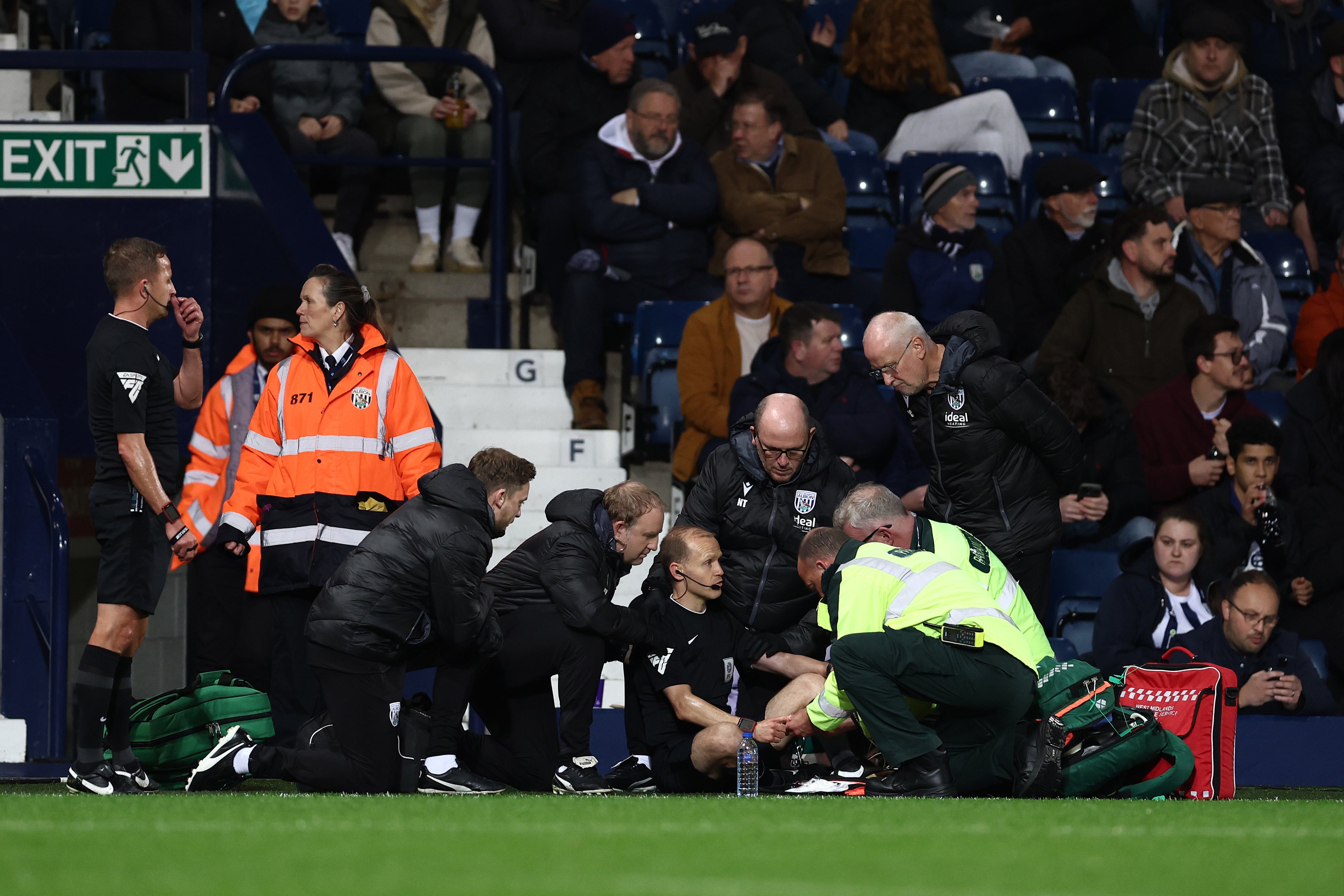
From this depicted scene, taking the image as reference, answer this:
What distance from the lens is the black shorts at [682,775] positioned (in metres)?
6.29

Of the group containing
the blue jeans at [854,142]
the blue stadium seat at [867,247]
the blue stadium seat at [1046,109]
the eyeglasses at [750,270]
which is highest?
the blue stadium seat at [1046,109]

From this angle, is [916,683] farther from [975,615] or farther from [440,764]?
[440,764]

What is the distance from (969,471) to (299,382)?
261cm

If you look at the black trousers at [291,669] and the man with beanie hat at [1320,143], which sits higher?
the man with beanie hat at [1320,143]

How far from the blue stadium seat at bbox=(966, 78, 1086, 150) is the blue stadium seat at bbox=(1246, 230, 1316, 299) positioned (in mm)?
1455

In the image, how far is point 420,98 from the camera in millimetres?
9445

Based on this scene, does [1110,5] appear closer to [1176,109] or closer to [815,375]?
[1176,109]

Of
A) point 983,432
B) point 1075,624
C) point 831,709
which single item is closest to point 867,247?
point 1075,624

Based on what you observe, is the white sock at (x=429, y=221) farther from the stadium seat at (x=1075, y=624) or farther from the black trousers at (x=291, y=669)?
the stadium seat at (x=1075, y=624)

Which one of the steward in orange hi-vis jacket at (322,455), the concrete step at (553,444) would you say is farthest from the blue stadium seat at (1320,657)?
the steward in orange hi-vis jacket at (322,455)

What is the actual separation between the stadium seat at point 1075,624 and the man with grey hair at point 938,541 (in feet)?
5.51

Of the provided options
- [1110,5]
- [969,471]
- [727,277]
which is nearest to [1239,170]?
[1110,5]

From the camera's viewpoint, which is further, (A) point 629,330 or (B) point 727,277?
(A) point 629,330

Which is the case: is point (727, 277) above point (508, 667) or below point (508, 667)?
above
